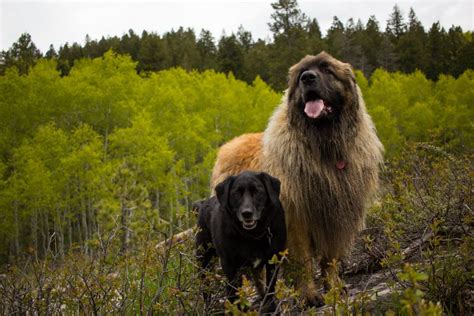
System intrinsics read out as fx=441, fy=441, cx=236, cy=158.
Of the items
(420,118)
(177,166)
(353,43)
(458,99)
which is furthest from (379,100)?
(353,43)

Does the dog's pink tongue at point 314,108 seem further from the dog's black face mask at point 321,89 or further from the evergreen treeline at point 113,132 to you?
the evergreen treeline at point 113,132

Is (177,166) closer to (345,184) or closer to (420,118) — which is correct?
(345,184)

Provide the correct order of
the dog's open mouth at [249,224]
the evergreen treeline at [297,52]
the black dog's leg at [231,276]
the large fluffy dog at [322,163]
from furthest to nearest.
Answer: the evergreen treeline at [297,52], the large fluffy dog at [322,163], the black dog's leg at [231,276], the dog's open mouth at [249,224]

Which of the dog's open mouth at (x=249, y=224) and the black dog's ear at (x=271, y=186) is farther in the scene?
the black dog's ear at (x=271, y=186)

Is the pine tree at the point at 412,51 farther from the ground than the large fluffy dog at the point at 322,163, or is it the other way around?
the pine tree at the point at 412,51

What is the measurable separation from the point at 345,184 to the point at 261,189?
3.03ft

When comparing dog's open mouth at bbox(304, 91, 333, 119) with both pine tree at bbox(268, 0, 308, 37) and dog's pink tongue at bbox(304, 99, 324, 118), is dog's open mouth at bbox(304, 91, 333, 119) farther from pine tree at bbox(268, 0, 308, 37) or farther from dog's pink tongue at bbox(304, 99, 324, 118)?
pine tree at bbox(268, 0, 308, 37)

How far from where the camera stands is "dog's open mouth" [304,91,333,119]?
3.96m

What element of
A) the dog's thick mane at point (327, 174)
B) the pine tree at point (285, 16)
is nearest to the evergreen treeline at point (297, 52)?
the pine tree at point (285, 16)

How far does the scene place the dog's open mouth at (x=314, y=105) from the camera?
3.96 m

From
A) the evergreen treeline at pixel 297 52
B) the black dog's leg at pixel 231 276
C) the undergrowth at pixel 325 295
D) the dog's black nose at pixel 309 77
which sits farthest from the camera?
the evergreen treeline at pixel 297 52

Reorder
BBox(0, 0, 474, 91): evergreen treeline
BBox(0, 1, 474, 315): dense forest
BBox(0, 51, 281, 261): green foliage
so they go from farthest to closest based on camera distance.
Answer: BBox(0, 0, 474, 91): evergreen treeline → BBox(0, 51, 281, 261): green foliage → BBox(0, 1, 474, 315): dense forest

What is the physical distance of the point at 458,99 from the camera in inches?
1473

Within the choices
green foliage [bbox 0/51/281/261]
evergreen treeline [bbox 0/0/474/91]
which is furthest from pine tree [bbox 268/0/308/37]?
green foliage [bbox 0/51/281/261]
